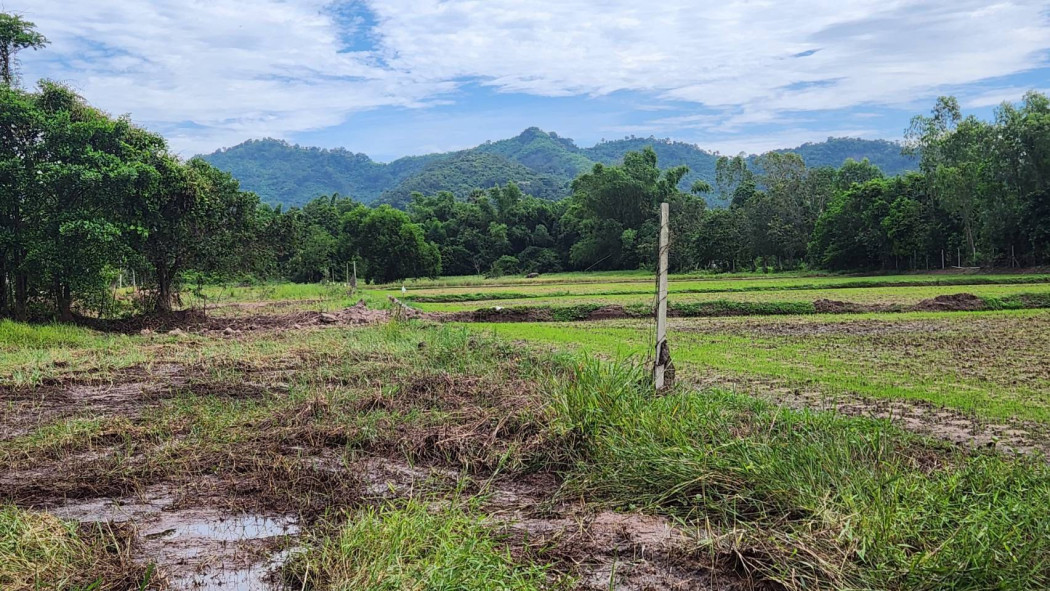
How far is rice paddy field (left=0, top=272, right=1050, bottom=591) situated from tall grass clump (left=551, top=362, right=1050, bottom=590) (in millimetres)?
17

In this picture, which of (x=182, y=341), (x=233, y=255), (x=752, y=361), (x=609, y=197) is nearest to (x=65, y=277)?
(x=182, y=341)

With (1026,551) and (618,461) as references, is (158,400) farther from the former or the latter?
(1026,551)

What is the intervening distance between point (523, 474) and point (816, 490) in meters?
2.12

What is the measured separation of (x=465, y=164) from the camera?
5197 inches

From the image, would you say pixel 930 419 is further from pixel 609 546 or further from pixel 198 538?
pixel 198 538

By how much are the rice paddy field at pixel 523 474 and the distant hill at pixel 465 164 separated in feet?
A: 355

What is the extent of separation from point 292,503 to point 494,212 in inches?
2494

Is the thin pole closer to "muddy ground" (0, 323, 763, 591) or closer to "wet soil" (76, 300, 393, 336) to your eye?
"muddy ground" (0, 323, 763, 591)

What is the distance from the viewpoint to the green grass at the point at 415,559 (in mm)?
3086

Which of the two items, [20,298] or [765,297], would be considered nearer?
[20,298]

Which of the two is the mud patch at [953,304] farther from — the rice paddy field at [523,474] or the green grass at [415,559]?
the green grass at [415,559]

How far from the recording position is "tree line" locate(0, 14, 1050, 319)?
1381 cm

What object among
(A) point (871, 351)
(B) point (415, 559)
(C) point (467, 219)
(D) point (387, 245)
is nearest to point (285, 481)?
(B) point (415, 559)

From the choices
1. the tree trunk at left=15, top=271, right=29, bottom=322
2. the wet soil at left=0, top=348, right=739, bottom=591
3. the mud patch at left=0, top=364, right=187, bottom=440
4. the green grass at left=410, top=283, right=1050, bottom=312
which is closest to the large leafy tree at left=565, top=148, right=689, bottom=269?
the green grass at left=410, top=283, right=1050, bottom=312
